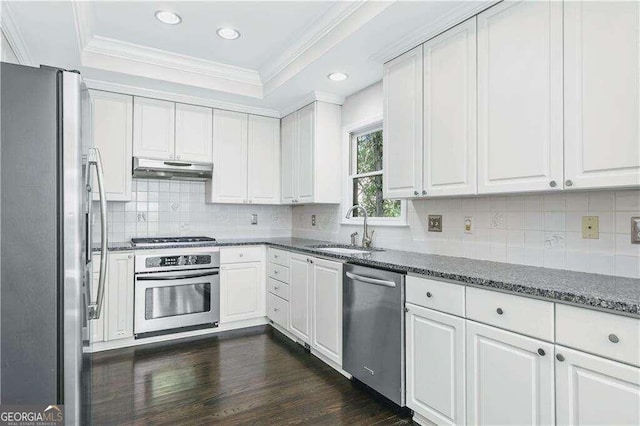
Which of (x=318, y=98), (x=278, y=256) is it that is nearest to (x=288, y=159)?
(x=318, y=98)

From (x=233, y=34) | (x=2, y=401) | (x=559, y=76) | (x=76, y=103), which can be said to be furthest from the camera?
(x=233, y=34)

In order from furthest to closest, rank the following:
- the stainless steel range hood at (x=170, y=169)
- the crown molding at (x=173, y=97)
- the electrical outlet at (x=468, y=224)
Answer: the stainless steel range hood at (x=170, y=169) < the crown molding at (x=173, y=97) < the electrical outlet at (x=468, y=224)

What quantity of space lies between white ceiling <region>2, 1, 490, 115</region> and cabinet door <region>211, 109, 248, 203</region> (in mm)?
319

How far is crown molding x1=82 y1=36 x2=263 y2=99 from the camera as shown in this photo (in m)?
3.04

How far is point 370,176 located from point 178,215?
218 cm

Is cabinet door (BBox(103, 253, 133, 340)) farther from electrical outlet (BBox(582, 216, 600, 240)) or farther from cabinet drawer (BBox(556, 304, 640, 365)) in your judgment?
electrical outlet (BBox(582, 216, 600, 240))

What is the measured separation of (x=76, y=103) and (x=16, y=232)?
1.86 feet

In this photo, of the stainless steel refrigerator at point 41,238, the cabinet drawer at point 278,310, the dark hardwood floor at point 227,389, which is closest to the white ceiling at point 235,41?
the stainless steel refrigerator at point 41,238

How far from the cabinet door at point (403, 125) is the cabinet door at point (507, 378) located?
110cm

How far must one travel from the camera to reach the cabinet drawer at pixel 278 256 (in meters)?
3.50

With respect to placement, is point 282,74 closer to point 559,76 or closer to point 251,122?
point 251,122

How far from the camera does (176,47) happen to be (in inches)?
123

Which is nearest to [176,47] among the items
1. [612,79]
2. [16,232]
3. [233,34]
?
[233,34]

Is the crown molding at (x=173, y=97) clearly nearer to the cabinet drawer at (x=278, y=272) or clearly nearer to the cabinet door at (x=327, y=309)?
the cabinet drawer at (x=278, y=272)
